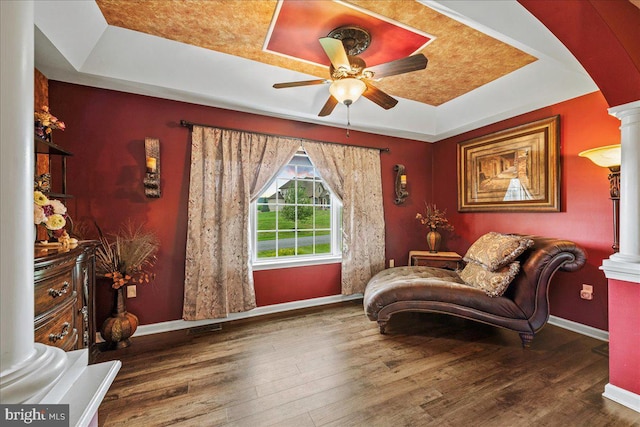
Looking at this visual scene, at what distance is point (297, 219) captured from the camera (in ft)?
11.9

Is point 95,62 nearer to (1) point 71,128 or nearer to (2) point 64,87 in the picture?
(2) point 64,87

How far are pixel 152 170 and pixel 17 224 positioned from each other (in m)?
2.28

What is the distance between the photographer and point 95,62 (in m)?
2.30

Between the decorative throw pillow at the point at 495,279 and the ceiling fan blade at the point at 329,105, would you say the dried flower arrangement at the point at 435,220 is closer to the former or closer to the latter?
the decorative throw pillow at the point at 495,279

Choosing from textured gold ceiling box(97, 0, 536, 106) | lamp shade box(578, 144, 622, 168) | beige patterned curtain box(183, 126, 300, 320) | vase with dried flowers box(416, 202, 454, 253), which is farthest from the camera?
vase with dried flowers box(416, 202, 454, 253)

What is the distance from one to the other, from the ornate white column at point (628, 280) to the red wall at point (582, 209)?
3.75 feet

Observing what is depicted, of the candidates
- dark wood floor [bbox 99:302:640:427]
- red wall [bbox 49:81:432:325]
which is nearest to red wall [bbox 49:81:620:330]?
red wall [bbox 49:81:432:325]

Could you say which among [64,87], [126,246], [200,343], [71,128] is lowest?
[200,343]

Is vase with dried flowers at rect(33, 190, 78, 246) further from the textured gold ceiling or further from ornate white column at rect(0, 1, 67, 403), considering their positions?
the textured gold ceiling

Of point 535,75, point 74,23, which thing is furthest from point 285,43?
point 535,75

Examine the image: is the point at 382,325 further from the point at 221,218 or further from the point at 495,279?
the point at 221,218

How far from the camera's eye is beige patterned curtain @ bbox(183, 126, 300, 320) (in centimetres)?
282

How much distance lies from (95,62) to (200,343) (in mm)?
2769

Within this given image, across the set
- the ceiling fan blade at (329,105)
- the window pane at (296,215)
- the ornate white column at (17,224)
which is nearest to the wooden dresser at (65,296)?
the ornate white column at (17,224)
